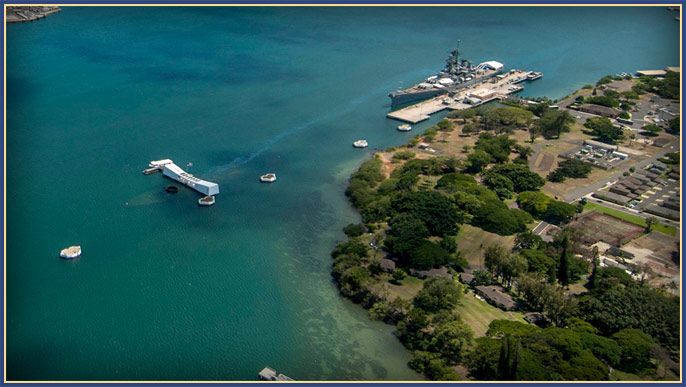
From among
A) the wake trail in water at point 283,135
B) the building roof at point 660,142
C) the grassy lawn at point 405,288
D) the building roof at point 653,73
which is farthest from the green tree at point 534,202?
the building roof at point 653,73

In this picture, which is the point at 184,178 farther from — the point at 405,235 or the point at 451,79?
the point at 451,79

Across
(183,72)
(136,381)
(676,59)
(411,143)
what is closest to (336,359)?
(136,381)

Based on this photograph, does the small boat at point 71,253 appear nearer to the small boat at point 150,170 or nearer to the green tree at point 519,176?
the small boat at point 150,170

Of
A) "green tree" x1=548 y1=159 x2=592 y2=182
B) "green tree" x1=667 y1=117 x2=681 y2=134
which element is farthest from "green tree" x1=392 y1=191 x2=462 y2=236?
"green tree" x1=667 y1=117 x2=681 y2=134

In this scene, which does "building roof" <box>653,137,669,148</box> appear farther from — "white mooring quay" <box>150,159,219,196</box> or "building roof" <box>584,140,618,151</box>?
"white mooring quay" <box>150,159,219,196</box>

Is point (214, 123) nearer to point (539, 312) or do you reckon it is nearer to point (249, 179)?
point (249, 179)
